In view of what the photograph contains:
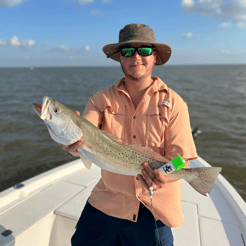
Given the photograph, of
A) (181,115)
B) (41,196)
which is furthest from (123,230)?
(41,196)

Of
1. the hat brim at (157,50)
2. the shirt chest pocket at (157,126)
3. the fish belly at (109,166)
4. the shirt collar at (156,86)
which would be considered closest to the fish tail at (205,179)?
the shirt chest pocket at (157,126)

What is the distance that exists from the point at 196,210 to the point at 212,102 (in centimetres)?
2070

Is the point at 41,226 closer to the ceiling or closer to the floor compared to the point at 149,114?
closer to the floor

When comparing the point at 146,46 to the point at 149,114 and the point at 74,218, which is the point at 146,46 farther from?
the point at 74,218

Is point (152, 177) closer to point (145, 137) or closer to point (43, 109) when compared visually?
point (145, 137)

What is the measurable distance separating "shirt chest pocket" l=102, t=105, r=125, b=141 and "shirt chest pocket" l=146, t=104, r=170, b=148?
38cm

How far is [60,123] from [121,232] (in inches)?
65.2

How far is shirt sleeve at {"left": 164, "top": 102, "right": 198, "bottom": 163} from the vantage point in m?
Result: 2.69

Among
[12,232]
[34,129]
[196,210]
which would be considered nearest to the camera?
[12,232]

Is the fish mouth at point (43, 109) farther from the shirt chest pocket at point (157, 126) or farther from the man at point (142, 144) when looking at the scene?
the shirt chest pocket at point (157, 126)

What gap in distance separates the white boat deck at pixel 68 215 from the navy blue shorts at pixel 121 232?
743 mm

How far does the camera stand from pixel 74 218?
3.53 m

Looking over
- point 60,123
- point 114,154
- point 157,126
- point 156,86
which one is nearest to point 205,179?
point 157,126

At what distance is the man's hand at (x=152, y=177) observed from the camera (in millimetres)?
2432
